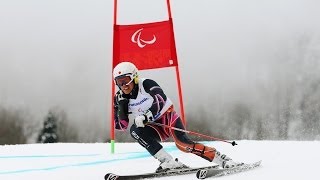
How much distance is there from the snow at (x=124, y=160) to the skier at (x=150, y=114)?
15.5 inches

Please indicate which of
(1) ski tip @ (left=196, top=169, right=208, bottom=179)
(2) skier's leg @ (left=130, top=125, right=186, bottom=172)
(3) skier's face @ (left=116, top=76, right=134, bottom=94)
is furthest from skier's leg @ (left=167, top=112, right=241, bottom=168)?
(3) skier's face @ (left=116, top=76, right=134, bottom=94)

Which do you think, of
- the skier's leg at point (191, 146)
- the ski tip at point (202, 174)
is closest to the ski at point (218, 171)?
the ski tip at point (202, 174)

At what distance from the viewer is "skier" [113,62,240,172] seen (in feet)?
25.0

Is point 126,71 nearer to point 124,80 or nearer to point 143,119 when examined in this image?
point 124,80

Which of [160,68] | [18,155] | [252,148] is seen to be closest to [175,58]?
[160,68]

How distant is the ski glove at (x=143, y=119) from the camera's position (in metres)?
7.51

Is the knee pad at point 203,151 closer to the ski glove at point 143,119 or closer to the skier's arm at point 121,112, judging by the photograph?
the ski glove at point 143,119

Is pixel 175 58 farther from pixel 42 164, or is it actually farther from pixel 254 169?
pixel 254 169

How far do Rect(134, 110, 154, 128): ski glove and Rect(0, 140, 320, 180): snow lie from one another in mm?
890

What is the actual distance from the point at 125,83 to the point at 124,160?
127 inches

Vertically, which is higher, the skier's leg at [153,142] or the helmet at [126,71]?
the helmet at [126,71]

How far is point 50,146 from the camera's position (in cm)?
1438

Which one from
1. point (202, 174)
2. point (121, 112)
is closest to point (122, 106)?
point (121, 112)

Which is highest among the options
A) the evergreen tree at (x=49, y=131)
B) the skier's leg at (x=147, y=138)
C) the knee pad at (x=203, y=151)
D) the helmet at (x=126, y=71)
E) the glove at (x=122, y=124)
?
the evergreen tree at (x=49, y=131)
